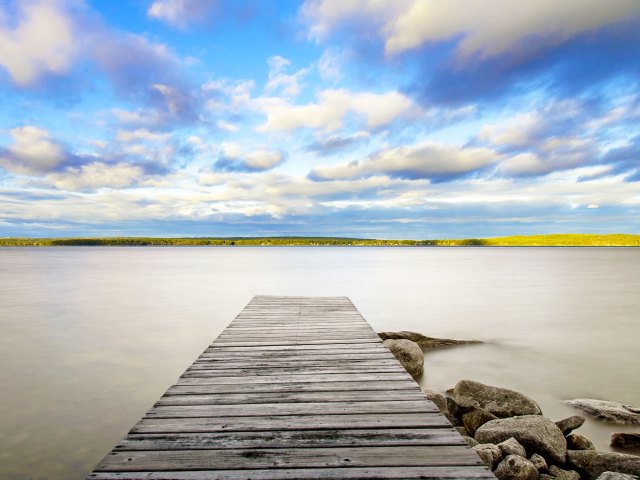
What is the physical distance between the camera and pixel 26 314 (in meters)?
18.3

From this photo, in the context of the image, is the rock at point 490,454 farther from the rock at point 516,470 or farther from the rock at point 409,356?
the rock at point 409,356

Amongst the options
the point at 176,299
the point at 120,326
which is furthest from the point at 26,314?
the point at 176,299

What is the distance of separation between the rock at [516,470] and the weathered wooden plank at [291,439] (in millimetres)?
1456

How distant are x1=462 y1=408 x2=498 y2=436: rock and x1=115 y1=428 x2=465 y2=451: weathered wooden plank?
310cm

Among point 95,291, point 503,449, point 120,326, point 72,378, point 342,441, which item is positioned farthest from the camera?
point 95,291

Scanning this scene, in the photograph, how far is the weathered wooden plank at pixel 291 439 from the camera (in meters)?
3.47

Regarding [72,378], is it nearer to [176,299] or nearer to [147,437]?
[147,437]

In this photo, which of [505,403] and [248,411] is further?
[505,403]

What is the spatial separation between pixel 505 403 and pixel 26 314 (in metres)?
19.0

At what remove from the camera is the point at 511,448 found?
16.6 ft

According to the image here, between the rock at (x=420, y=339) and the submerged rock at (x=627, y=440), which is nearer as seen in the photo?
the submerged rock at (x=627, y=440)

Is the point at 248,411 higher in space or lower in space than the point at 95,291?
higher

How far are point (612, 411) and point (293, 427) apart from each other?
6319 millimetres

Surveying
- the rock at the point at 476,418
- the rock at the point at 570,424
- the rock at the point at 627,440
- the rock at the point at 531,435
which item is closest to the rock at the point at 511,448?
the rock at the point at 531,435
